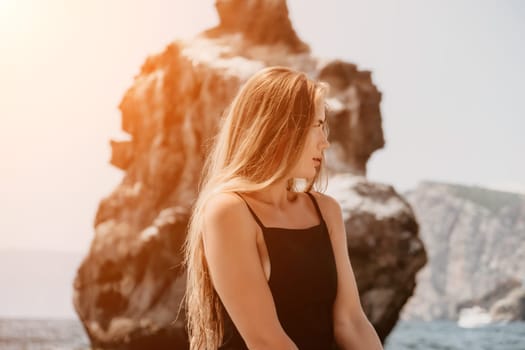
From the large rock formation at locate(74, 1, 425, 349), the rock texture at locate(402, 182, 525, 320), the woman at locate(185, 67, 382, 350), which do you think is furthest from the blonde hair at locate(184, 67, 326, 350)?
the rock texture at locate(402, 182, 525, 320)

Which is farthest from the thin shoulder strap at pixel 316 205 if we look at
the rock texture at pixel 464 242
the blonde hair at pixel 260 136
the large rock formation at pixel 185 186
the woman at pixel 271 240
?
the rock texture at pixel 464 242

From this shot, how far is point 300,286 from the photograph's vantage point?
1599mm

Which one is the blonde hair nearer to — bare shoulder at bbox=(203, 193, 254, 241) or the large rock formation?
bare shoulder at bbox=(203, 193, 254, 241)

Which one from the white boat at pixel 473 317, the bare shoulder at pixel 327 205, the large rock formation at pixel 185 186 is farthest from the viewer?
the white boat at pixel 473 317

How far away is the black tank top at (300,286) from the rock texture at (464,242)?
10796 centimetres

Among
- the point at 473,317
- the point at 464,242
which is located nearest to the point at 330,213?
the point at 473,317

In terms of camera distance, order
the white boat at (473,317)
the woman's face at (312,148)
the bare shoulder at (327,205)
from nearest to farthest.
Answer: the woman's face at (312,148) → the bare shoulder at (327,205) → the white boat at (473,317)

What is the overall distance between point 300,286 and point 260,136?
339 mm

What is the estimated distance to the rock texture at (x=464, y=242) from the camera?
110 metres

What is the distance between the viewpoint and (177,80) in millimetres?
17562

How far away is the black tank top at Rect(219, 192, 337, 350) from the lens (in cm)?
159

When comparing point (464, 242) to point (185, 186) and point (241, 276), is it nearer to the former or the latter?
point (185, 186)

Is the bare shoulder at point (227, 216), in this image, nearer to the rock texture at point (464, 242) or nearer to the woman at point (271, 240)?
the woman at point (271, 240)

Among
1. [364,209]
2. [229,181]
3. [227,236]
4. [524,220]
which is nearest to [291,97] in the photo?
[229,181]
